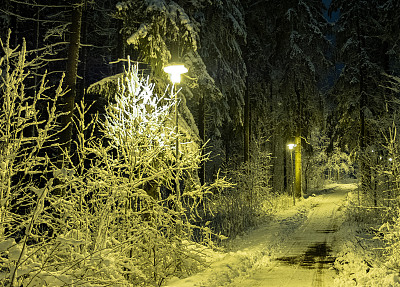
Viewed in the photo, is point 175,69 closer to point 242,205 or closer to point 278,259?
point 278,259

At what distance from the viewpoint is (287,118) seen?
26.2 meters

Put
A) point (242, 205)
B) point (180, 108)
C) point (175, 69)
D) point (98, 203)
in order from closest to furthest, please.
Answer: point (98, 203) < point (175, 69) < point (180, 108) < point (242, 205)

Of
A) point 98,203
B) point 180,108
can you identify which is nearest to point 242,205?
point 180,108

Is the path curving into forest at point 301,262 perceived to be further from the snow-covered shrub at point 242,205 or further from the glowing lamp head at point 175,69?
the glowing lamp head at point 175,69

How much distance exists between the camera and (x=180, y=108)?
14.5 m

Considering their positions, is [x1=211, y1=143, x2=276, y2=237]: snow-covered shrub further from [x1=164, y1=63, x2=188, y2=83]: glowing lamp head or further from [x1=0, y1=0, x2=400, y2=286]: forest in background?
[x1=164, y1=63, x2=188, y2=83]: glowing lamp head

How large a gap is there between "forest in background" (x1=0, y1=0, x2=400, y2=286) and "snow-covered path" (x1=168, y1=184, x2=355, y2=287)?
710mm

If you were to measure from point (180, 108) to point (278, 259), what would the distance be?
700 centimetres

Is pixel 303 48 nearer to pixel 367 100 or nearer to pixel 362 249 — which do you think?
pixel 367 100

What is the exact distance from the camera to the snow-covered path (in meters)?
7.72

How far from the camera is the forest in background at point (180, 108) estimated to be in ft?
22.7

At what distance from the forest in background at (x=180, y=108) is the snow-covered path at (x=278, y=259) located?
710mm

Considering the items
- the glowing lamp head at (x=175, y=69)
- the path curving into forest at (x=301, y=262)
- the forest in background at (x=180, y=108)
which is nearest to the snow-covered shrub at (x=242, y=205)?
the forest in background at (x=180, y=108)

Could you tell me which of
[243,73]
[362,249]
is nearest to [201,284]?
[362,249]
